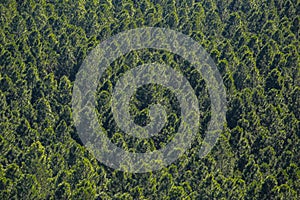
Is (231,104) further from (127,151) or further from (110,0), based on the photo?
(110,0)

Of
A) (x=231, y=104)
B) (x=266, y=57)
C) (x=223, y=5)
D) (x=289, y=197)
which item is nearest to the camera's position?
(x=289, y=197)

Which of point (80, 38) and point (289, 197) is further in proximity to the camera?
point (80, 38)

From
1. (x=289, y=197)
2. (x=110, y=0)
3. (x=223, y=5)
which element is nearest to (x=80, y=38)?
(x=110, y=0)

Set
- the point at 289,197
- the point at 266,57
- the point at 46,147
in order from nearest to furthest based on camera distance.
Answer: the point at 289,197 < the point at 46,147 < the point at 266,57

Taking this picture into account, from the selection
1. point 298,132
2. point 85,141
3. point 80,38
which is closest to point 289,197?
point 298,132

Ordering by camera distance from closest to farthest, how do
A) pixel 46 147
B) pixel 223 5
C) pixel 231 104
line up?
pixel 46 147
pixel 231 104
pixel 223 5

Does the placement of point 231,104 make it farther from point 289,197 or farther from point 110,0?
point 110,0
